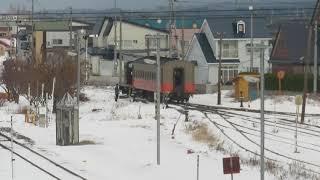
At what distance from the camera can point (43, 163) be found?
19.5 meters

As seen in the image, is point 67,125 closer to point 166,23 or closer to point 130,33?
point 130,33

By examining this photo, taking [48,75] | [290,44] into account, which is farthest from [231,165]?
[290,44]

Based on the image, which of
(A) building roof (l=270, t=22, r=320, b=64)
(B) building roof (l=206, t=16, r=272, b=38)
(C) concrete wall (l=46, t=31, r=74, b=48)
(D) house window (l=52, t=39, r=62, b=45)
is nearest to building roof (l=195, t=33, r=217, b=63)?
(B) building roof (l=206, t=16, r=272, b=38)

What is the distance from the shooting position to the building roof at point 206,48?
66000 millimetres

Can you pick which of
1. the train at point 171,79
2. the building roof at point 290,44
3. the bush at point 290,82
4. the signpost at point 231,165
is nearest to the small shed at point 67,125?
the signpost at point 231,165

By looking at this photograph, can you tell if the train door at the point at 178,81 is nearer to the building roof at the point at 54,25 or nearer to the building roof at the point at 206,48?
the building roof at the point at 206,48

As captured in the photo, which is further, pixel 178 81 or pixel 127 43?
pixel 127 43

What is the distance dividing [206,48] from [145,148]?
44.8m

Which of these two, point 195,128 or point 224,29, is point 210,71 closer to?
point 224,29

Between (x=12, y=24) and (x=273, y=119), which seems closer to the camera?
(x=273, y=119)

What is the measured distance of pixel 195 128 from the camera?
29531 mm

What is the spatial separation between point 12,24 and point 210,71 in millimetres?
87358

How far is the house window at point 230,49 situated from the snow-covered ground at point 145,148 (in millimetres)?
26576

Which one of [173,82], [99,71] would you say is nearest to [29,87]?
[173,82]
